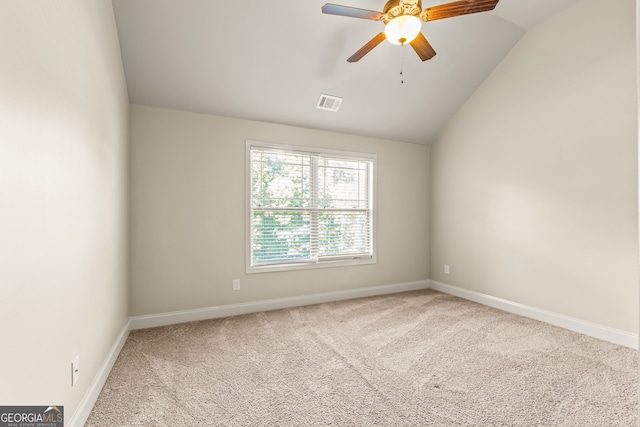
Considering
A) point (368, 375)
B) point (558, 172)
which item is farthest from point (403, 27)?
point (368, 375)

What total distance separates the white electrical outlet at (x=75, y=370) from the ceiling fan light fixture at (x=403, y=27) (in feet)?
9.10

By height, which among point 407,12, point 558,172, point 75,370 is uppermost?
point 407,12

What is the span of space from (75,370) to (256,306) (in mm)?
2050

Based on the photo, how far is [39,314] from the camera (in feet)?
3.88

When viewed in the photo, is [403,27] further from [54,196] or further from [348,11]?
[54,196]

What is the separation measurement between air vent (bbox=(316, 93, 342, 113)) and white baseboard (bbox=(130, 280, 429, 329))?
2.38 metres

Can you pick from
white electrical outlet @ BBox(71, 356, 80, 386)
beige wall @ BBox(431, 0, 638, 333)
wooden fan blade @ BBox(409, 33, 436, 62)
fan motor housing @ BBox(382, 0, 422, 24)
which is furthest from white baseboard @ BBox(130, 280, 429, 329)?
fan motor housing @ BBox(382, 0, 422, 24)

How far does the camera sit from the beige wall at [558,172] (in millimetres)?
2641

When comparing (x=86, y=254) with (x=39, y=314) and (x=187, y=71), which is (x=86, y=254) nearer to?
(x=39, y=314)

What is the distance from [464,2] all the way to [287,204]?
8.56 feet

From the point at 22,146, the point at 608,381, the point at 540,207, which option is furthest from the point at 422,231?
the point at 22,146

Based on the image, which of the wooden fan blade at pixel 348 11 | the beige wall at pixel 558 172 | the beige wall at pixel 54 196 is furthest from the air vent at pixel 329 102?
the beige wall at pixel 54 196

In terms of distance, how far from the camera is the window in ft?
11.8

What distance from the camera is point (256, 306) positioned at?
11.5ft
